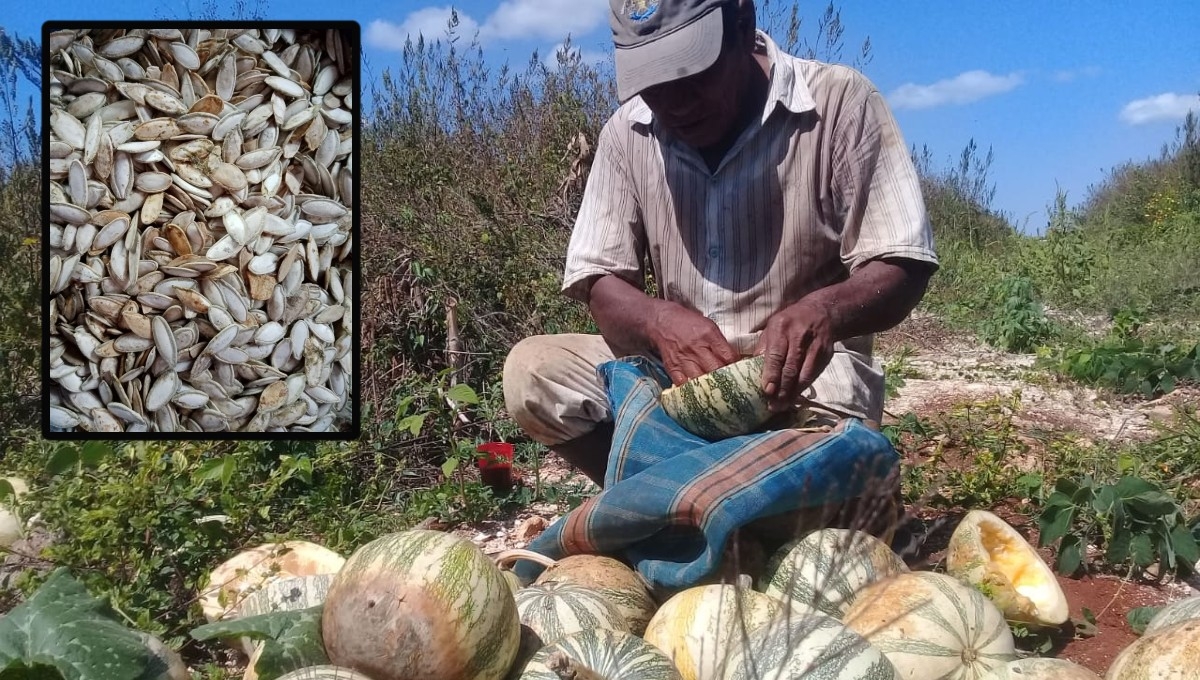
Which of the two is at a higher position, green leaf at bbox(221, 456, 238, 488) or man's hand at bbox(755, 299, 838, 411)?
man's hand at bbox(755, 299, 838, 411)

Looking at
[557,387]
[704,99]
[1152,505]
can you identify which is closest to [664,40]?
[704,99]

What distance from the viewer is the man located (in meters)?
2.85

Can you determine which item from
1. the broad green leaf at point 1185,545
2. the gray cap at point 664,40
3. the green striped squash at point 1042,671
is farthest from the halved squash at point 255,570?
the broad green leaf at point 1185,545

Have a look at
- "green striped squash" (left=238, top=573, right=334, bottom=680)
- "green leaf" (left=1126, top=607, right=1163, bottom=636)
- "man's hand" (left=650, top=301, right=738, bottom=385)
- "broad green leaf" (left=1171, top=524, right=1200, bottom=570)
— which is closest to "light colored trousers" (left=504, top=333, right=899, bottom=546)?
"man's hand" (left=650, top=301, right=738, bottom=385)

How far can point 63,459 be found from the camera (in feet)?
9.75

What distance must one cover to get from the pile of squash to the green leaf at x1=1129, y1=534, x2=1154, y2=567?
457 mm

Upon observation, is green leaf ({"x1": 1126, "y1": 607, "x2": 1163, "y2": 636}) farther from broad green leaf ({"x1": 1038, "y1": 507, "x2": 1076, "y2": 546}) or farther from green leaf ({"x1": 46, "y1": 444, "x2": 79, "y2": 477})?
green leaf ({"x1": 46, "y1": 444, "x2": 79, "y2": 477})

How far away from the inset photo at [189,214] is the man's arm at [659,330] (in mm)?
840

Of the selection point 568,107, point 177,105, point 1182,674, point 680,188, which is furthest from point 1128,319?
point 177,105

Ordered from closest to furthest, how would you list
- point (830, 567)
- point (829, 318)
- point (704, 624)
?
point (704, 624)
point (830, 567)
point (829, 318)

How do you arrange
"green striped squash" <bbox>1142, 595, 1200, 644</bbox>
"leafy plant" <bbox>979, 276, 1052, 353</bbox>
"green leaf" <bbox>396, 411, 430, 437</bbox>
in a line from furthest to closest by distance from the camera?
1. "leafy plant" <bbox>979, 276, 1052, 353</bbox>
2. "green leaf" <bbox>396, 411, 430, 437</bbox>
3. "green striped squash" <bbox>1142, 595, 1200, 644</bbox>

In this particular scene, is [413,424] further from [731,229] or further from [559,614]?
[559,614]

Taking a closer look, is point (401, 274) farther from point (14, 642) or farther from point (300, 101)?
point (14, 642)

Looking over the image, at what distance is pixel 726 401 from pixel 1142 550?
1369 mm
